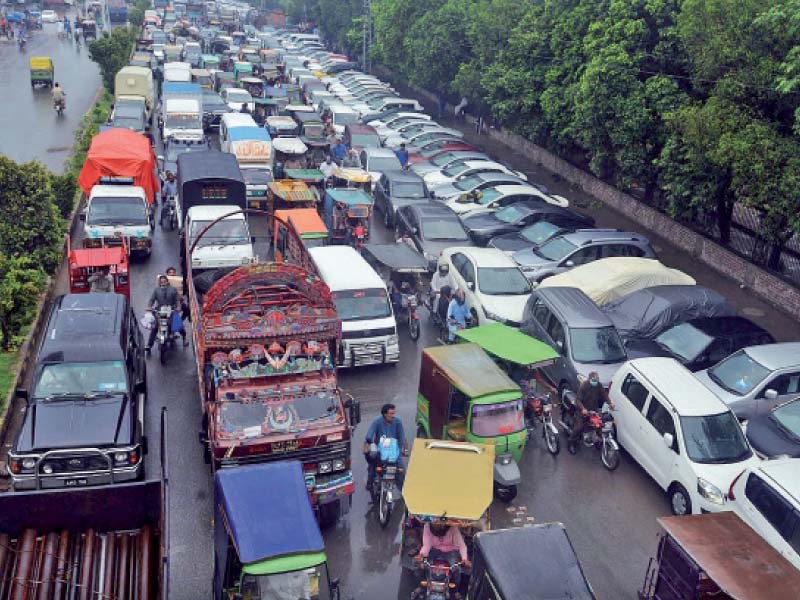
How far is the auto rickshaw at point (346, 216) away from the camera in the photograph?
70.9 ft

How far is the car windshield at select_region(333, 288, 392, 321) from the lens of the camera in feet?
52.3

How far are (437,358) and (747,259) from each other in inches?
495

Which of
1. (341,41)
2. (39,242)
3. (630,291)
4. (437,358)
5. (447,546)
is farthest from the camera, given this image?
(341,41)

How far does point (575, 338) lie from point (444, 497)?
6.22m

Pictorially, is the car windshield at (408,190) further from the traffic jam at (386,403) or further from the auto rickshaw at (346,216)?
the auto rickshaw at (346,216)

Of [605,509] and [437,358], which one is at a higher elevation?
[437,358]

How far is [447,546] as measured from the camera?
961 cm

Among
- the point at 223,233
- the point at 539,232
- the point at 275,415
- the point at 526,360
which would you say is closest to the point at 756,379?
the point at 526,360

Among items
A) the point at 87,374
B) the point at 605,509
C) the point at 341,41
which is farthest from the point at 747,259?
the point at 341,41

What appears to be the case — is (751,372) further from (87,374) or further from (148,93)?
(148,93)

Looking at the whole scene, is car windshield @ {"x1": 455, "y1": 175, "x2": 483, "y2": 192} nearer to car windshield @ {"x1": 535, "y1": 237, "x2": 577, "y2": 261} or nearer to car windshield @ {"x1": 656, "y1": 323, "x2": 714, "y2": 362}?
car windshield @ {"x1": 535, "y1": 237, "x2": 577, "y2": 261}

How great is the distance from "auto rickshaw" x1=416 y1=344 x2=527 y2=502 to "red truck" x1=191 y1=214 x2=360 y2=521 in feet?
5.28

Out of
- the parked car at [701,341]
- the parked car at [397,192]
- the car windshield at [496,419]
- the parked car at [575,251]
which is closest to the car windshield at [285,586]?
the car windshield at [496,419]

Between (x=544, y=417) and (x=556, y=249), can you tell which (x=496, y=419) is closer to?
(x=544, y=417)
